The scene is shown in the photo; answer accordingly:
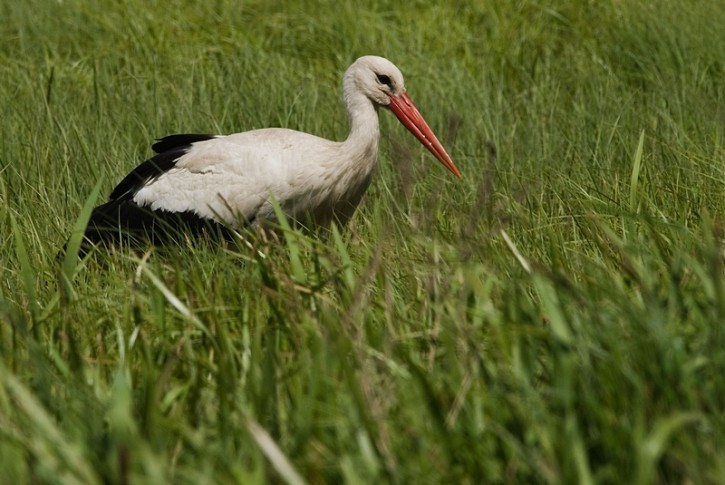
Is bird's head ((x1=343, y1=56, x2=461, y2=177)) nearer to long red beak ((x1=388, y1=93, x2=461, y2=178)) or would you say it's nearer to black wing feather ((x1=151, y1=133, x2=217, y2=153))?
long red beak ((x1=388, y1=93, x2=461, y2=178))

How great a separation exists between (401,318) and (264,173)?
74.3 inches

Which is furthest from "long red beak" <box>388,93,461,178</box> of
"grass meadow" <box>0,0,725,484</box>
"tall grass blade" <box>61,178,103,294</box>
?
"tall grass blade" <box>61,178,103,294</box>

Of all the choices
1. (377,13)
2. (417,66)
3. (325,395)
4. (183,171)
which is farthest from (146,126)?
(325,395)

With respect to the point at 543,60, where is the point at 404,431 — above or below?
above

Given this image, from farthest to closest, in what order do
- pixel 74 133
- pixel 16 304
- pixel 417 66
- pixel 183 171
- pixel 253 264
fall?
pixel 417 66 → pixel 74 133 → pixel 183 171 → pixel 16 304 → pixel 253 264

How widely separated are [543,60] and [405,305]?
4.07 metres

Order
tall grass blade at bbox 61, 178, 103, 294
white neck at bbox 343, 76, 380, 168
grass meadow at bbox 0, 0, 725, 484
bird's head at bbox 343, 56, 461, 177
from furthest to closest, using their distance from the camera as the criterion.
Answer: bird's head at bbox 343, 56, 461, 177, white neck at bbox 343, 76, 380, 168, tall grass blade at bbox 61, 178, 103, 294, grass meadow at bbox 0, 0, 725, 484

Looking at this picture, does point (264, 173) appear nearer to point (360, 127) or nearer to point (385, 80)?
point (360, 127)

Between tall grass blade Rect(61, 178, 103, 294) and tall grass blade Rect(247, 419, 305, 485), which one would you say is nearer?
tall grass blade Rect(247, 419, 305, 485)

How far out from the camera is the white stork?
4.35 meters

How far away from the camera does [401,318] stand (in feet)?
8.34

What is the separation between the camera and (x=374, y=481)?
1.96 m

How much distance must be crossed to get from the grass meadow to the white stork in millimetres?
205

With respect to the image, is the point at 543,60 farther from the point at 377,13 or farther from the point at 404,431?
the point at 404,431
